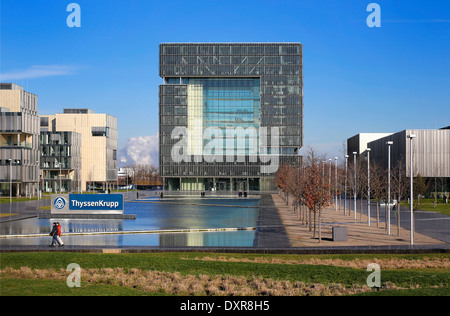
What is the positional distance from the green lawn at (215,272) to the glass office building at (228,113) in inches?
4727

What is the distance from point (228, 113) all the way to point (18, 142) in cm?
6768

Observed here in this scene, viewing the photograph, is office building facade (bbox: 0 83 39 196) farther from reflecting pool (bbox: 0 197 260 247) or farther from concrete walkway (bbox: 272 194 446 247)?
concrete walkway (bbox: 272 194 446 247)

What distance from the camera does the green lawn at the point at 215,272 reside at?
52.0 ft

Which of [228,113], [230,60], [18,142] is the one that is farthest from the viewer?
[228,113]

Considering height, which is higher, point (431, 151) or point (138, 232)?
point (431, 151)

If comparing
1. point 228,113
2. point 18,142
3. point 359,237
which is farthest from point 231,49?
point 359,237

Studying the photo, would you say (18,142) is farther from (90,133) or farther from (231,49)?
(231,49)

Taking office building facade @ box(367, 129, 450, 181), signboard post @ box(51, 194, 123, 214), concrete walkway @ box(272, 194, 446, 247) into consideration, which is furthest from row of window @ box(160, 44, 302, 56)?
concrete walkway @ box(272, 194, 446, 247)

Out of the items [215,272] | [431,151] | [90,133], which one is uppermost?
[90,133]

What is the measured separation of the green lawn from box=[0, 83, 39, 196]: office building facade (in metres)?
73.5

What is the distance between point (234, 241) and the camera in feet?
103

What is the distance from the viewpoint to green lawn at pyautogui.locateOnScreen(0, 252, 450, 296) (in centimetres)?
1584

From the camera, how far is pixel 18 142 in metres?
92.9
